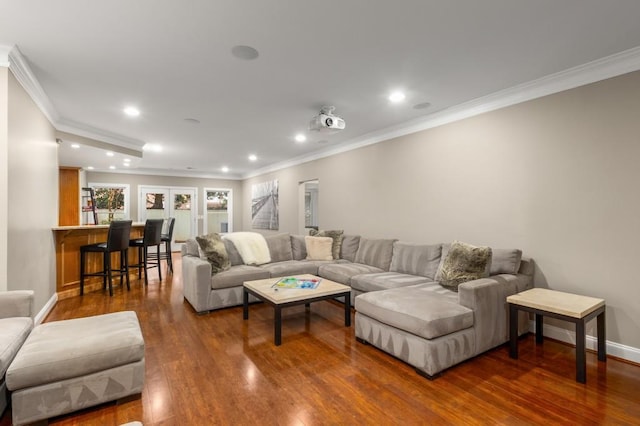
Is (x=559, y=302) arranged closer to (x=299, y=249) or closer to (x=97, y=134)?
(x=299, y=249)

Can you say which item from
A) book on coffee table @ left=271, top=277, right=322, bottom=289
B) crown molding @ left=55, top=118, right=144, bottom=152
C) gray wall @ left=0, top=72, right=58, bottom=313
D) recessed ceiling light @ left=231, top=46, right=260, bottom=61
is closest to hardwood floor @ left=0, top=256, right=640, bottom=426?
book on coffee table @ left=271, top=277, right=322, bottom=289

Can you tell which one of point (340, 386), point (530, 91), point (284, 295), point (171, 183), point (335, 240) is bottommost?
point (340, 386)

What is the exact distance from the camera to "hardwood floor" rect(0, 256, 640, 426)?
6.11ft

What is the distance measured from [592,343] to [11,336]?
453cm

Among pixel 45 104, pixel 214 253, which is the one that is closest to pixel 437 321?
pixel 214 253

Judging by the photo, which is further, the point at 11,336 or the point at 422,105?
the point at 422,105

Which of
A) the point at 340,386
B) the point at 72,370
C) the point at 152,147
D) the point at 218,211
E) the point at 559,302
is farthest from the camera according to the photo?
the point at 218,211

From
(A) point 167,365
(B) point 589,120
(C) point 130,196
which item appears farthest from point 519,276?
(C) point 130,196

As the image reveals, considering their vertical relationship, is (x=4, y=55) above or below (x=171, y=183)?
above

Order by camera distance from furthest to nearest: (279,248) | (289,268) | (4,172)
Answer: (279,248), (289,268), (4,172)

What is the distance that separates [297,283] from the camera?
137 inches

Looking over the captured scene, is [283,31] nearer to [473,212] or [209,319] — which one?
[473,212]

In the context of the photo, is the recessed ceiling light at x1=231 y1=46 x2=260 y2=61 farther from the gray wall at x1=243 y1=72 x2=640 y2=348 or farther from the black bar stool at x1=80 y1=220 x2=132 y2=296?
the black bar stool at x1=80 y1=220 x2=132 y2=296

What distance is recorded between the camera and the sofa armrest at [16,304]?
223 cm
